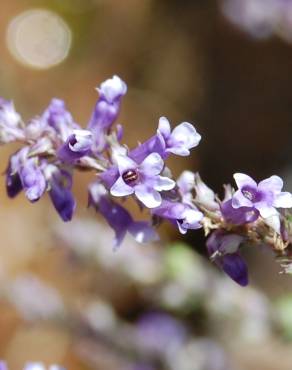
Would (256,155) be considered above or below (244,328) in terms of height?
below

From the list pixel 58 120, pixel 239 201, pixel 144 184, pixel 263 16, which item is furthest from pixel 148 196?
pixel 263 16

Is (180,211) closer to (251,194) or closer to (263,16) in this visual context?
(251,194)

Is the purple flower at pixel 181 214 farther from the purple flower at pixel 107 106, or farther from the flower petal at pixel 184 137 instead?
Result: the purple flower at pixel 107 106

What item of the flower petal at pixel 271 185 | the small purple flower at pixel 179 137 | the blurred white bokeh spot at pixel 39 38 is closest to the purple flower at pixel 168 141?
the small purple flower at pixel 179 137

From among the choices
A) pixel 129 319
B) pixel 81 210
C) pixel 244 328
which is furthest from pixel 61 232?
pixel 129 319

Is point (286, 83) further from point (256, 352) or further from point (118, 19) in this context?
point (256, 352)

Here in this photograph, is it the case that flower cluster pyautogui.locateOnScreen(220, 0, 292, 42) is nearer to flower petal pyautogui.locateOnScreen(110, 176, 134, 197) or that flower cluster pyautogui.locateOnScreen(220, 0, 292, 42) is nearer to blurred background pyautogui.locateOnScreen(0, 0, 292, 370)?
blurred background pyautogui.locateOnScreen(0, 0, 292, 370)

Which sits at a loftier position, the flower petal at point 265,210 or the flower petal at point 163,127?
the flower petal at point 163,127
